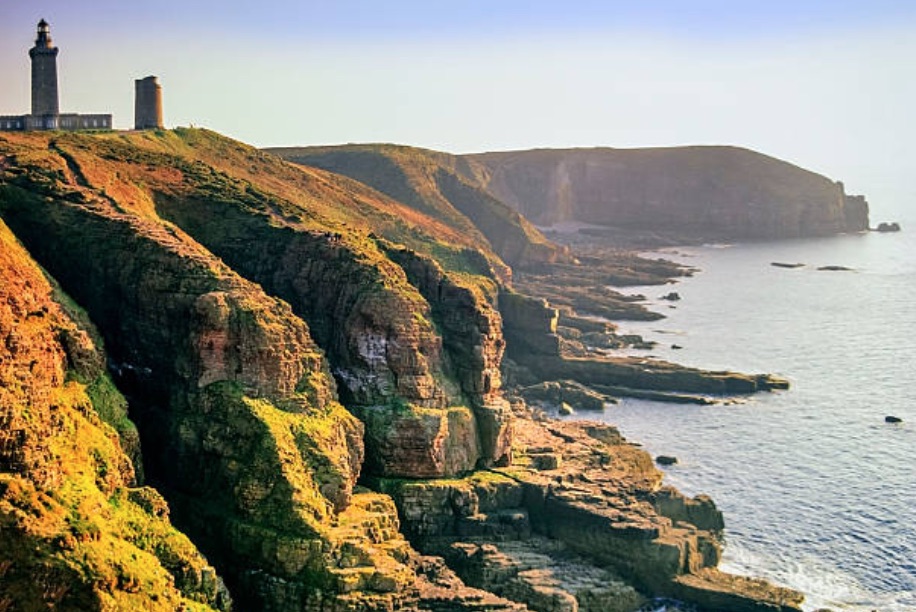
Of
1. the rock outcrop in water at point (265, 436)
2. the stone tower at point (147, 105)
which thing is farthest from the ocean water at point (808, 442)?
the stone tower at point (147, 105)

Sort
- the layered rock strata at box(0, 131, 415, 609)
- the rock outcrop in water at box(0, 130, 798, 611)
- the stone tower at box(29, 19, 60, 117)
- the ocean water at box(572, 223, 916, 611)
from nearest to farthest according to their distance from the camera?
the rock outcrop in water at box(0, 130, 798, 611) → the layered rock strata at box(0, 131, 415, 609) → the ocean water at box(572, 223, 916, 611) → the stone tower at box(29, 19, 60, 117)

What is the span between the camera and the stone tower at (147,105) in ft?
398

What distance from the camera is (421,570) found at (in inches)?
2758

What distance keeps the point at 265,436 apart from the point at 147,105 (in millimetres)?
60120

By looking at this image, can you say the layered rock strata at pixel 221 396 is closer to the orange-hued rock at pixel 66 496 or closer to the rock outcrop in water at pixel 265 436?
the rock outcrop in water at pixel 265 436

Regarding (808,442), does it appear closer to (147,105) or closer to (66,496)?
(147,105)

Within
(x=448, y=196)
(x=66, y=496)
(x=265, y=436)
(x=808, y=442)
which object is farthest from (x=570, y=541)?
(x=448, y=196)

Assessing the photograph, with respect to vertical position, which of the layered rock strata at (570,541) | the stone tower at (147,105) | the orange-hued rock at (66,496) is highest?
the stone tower at (147,105)

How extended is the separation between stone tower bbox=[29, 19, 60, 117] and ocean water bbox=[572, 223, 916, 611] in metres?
46.6

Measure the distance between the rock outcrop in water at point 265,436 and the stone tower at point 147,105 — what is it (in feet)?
88.9

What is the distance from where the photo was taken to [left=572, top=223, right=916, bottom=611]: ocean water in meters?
82.9

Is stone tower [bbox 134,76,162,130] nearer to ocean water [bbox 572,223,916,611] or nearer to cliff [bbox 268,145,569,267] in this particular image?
ocean water [bbox 572,223,916,611]

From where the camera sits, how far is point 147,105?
122375 millimetres

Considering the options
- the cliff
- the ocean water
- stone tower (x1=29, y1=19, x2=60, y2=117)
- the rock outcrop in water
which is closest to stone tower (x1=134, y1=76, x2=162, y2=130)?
stone tower (x1=29, y1=19, x2=60, y2=117)
